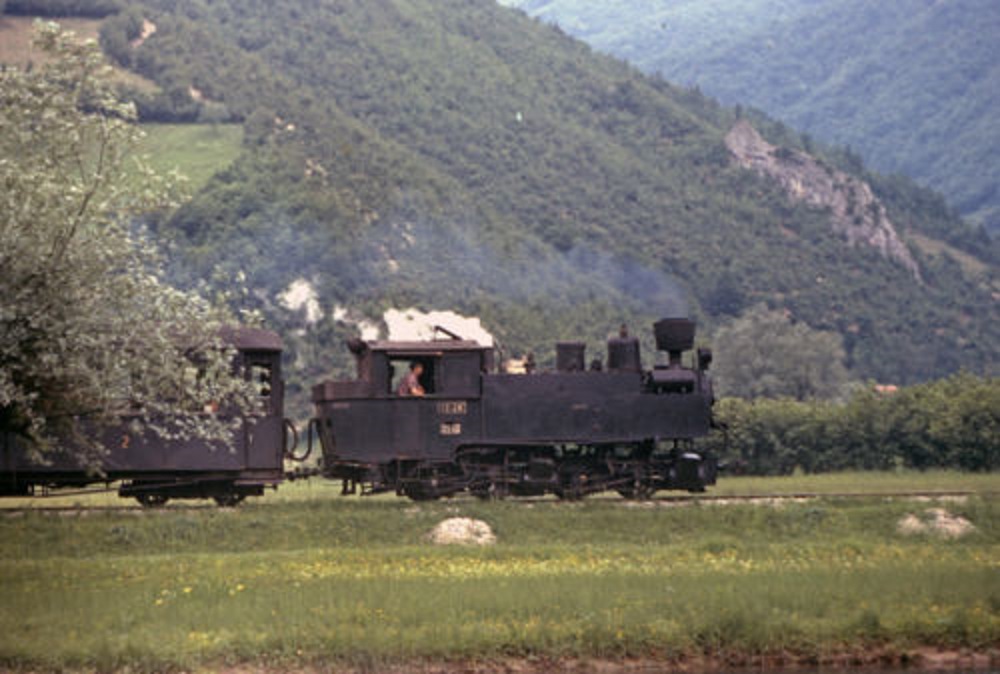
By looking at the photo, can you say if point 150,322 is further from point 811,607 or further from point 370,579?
point 811,607

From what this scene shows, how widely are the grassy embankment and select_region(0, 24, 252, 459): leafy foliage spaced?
2.95 m

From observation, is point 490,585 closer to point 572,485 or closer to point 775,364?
point 572,485

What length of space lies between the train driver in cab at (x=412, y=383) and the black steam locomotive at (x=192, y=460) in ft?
8.62

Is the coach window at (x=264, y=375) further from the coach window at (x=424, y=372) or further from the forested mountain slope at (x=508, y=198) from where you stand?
the forested mountain slope at (x=508, y=198)

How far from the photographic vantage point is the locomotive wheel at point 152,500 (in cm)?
3106

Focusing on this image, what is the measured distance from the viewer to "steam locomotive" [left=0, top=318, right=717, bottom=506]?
30.4m

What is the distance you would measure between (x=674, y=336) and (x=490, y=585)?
44.4 ft

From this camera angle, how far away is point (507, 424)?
3181 centimetres

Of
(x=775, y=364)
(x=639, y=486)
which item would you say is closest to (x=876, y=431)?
(x=639, y=486)

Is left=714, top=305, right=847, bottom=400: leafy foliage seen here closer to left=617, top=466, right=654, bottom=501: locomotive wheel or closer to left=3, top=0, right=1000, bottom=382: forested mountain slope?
left=3, top=0, right=1000, bottom=382: forested mountain slope

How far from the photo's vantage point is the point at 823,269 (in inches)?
4943

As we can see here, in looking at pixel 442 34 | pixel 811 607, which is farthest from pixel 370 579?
pixel 442 34

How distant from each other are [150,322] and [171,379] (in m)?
1.00

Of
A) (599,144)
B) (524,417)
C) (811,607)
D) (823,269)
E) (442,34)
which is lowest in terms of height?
(811,607)
